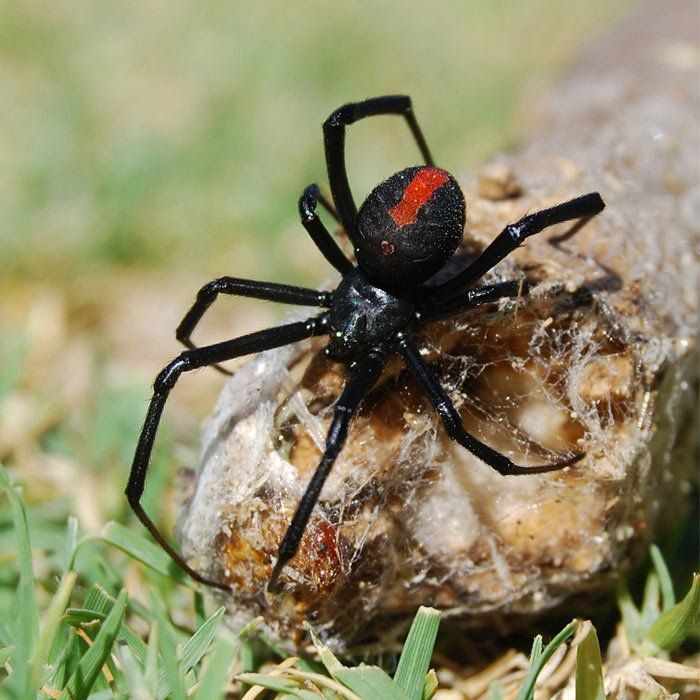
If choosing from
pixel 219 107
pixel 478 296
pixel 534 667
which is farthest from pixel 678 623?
pixel 219 107

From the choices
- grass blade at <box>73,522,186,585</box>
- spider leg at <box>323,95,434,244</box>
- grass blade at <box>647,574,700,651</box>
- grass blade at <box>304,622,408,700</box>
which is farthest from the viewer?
spider leg at <box>323,95,434,244</box>

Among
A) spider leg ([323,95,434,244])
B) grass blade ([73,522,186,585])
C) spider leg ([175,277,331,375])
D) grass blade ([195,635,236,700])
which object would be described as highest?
spider leg ([323,95,434,244])

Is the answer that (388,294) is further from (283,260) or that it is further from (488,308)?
(283,260)

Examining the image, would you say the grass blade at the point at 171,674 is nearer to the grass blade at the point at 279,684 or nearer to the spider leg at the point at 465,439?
the grass blade at the point at 279,684

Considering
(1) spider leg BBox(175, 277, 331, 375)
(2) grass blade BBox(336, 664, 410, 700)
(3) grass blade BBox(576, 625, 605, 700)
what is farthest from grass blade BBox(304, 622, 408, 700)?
(1) spider leg BBox(175, 277, 331, 375)

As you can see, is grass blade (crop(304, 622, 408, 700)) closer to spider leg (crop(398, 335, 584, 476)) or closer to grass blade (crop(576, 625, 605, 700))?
grass blade (crop(576, 625, 605, 700))

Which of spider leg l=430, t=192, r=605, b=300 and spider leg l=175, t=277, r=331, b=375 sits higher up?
spider leg l=175, t=277, r=331, b=375

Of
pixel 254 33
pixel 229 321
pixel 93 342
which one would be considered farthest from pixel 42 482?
pixel 254 33
